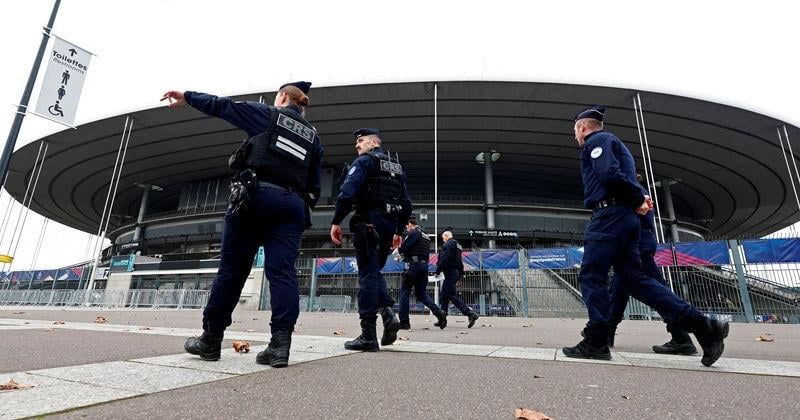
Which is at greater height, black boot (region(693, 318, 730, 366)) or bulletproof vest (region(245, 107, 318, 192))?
bulletproof vest (region(245, 107, 318, 192))

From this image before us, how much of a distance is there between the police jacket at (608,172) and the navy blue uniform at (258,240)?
2.29m

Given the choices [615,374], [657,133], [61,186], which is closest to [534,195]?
[657,133]

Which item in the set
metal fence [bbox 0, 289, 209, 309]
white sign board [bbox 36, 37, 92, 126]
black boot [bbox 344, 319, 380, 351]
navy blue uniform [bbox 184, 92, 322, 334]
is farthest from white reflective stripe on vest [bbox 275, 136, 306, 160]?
metal fence [bbox 0, 289, 209, 309]

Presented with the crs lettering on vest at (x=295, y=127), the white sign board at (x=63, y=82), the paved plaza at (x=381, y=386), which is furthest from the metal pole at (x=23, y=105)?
the crs lettering on vest at (x=295, y=127)

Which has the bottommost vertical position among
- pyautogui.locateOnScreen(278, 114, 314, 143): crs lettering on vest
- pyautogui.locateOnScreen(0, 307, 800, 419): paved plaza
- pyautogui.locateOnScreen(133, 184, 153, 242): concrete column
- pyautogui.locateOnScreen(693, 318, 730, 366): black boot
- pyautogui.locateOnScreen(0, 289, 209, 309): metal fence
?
pyautogui.locateOnScreen(0, 307, 800, 419): paved plaza

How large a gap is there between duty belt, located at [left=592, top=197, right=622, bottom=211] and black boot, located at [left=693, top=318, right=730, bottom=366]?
0.97 meters

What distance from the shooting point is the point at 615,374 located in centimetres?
223

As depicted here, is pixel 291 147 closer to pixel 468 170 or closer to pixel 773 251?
pixel 773 251

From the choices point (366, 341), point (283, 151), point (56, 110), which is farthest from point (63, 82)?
point (366, 341)

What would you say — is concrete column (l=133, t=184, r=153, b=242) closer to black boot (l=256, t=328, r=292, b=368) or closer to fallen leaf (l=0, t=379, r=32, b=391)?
black boot (l=256, t=328, r=292, b=368)

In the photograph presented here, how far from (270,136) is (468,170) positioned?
3076 centimetres

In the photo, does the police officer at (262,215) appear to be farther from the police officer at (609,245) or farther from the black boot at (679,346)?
the black boot at (679,346)

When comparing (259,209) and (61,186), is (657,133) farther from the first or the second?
(61,186)

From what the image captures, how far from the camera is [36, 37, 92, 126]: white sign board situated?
7.58m
